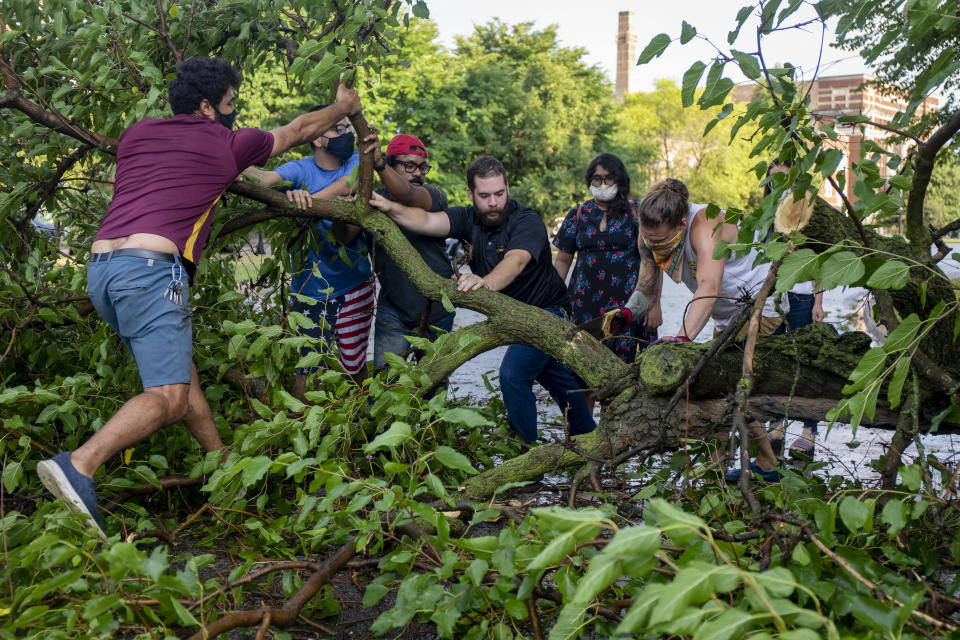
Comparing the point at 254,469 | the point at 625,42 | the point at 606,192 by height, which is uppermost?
the point at 625,42

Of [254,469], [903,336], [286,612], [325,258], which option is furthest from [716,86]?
[325,258]

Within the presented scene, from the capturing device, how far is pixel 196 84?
3.66m

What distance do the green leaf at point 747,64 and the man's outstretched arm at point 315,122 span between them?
192cm

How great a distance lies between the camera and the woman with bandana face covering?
506 centimetres

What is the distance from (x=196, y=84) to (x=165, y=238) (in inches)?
28.7

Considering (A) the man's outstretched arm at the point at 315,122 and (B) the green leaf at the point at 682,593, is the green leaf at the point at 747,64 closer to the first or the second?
(B) the green leaf at the point at 682,593

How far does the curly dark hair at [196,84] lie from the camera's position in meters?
3.65

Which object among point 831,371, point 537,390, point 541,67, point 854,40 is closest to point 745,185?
point 541,67

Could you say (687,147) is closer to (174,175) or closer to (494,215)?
(494,215)

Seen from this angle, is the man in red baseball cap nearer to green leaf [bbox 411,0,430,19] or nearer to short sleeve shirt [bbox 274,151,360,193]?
short sleeve shirt [bbox 274,151,360,193]

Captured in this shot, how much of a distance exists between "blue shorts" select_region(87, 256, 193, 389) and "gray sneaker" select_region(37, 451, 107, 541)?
1.54 feet

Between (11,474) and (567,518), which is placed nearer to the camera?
(567,518)

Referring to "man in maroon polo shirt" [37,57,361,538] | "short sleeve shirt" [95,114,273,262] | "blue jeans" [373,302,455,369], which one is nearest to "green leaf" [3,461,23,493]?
"man in maroon polo shirt" [37,57,361,538]

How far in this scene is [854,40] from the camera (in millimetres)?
15883
